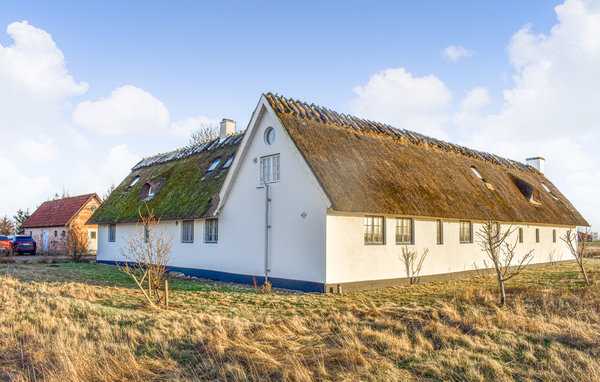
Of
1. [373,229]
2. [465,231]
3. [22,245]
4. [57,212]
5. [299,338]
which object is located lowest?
[299,338]

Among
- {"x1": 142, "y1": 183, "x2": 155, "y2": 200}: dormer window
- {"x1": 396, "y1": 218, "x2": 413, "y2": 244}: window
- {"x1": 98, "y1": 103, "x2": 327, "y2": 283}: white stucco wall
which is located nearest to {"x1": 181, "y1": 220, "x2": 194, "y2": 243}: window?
{"x1": 98, "y1": 103, "x2": 327, "y2": 283}: white stucco wall

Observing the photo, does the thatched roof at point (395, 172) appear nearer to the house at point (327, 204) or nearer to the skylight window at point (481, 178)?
the house at point (327, 204)

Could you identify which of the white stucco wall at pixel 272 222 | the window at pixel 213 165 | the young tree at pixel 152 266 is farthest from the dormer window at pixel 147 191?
the white stucco wall at pixel 272 222

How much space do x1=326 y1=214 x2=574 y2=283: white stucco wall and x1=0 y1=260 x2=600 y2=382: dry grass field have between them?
5.01 ft

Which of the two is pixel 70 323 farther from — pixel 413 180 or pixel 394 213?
pixel 413 180

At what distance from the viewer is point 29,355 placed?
22.3ft

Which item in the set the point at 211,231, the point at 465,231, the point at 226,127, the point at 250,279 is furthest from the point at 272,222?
the point at 226,127

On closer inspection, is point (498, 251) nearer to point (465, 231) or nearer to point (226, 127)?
point (465, 231)

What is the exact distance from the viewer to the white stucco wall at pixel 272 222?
1373 cm

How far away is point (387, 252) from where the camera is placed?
15.0 metres

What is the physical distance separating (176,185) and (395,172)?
10871 mm

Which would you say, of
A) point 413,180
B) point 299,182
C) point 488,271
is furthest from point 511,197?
point 299,182

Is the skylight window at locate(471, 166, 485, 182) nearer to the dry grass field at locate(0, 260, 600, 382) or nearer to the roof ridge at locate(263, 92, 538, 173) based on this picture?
the roof ridge at locate(263, 92, 538, 173)

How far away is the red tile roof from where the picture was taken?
126ft
